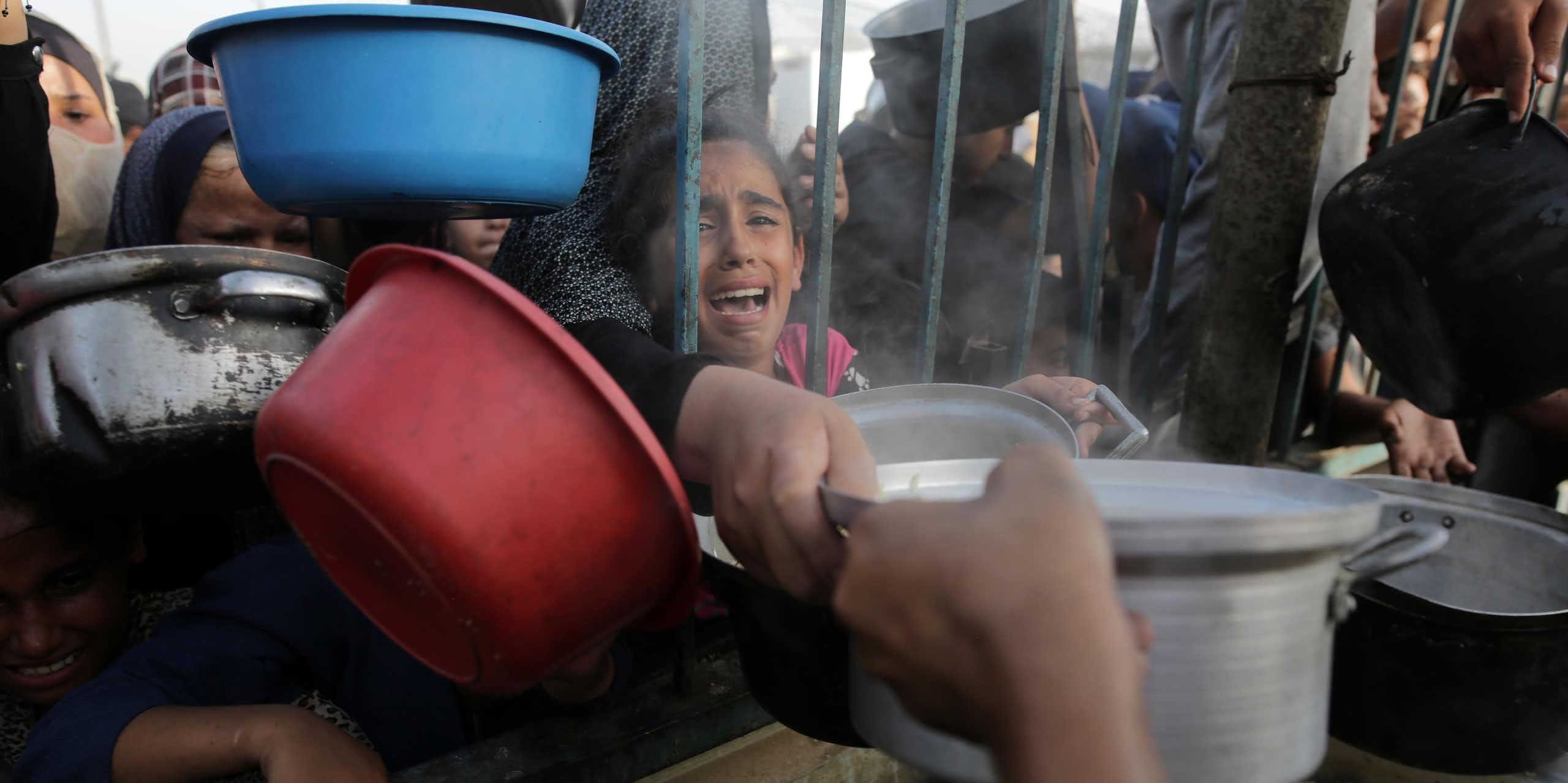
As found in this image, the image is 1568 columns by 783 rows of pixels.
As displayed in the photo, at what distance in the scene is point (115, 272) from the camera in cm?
105

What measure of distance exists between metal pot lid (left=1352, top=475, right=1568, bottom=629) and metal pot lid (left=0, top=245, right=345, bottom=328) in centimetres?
211

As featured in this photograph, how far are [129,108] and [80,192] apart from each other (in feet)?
12.9

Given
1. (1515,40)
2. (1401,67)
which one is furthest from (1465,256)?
(1401,67)

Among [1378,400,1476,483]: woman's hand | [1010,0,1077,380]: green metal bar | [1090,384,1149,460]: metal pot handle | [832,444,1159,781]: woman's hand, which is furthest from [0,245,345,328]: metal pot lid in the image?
[1378,400,1476,483]: woman's hand

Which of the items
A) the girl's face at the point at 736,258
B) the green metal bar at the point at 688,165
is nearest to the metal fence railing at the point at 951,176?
the green metal bar at the point at 688,165

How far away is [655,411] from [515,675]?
1.35 feet

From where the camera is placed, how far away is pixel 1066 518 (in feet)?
1.93

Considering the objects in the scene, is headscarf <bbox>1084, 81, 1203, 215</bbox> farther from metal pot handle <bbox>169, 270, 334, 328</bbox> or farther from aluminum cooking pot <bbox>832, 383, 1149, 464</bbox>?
metal pot handle <bbox>169, 270, 334, 328</bbox>

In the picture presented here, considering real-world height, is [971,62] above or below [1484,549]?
above

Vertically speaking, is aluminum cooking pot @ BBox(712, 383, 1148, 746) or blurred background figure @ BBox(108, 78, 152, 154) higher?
blurred background figure @ BBox(108, 78, 152, 154)

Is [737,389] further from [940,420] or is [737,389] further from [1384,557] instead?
[1384,557]

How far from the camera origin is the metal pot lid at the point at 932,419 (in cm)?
131

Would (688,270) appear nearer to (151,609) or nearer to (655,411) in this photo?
(655,411)

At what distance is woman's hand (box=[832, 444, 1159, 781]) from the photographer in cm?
55
